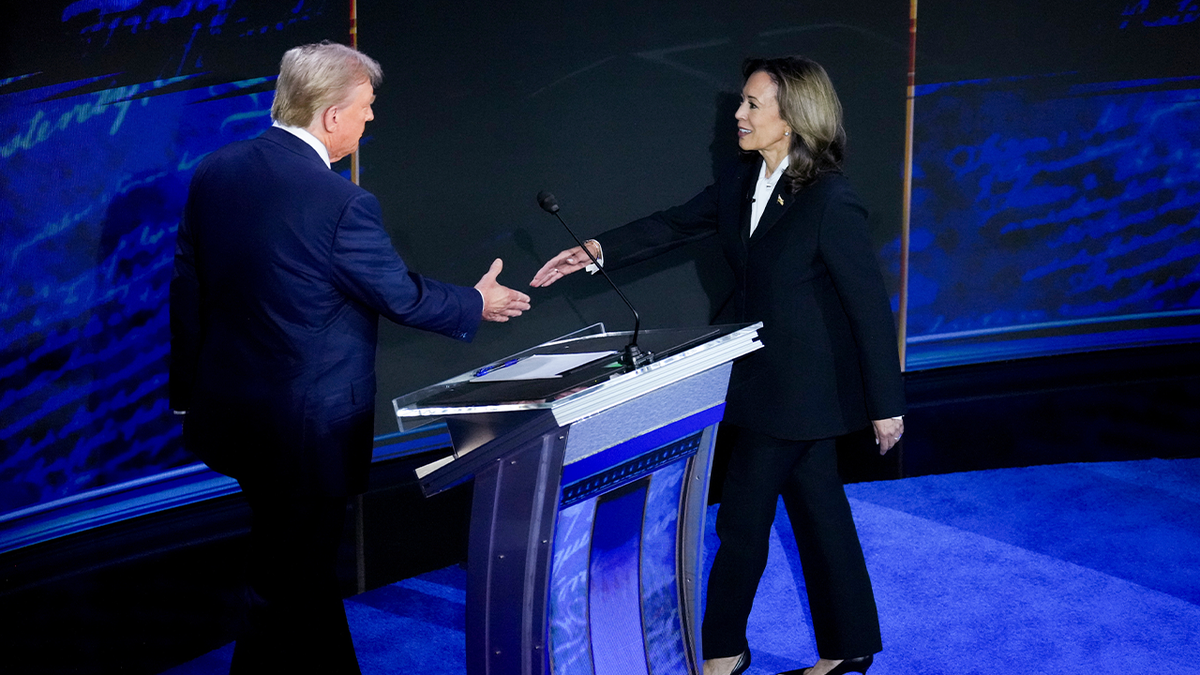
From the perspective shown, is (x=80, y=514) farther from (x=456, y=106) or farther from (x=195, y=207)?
(x=456, y=106)

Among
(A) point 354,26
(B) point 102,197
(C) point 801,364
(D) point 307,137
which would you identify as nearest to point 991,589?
(C) point 801,364

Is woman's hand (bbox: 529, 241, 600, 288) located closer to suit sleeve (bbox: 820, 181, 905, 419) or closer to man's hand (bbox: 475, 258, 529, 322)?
man's hand (bbox: 475, 258, 529, 322)

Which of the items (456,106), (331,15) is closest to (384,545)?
(456,106)

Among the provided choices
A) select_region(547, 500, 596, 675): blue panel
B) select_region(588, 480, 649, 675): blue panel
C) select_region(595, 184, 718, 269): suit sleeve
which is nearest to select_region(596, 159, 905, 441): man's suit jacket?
select_region(595, 184, 718, 269): suit sleeve

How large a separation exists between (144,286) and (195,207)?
697 mm

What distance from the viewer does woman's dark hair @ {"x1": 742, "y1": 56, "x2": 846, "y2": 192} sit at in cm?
249

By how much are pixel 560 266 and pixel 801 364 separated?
2.29ft

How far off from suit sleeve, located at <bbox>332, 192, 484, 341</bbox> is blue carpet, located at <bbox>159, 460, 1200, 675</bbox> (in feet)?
3.50

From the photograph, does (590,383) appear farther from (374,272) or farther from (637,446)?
(374,272)

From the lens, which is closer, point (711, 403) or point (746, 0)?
point (711, 403)

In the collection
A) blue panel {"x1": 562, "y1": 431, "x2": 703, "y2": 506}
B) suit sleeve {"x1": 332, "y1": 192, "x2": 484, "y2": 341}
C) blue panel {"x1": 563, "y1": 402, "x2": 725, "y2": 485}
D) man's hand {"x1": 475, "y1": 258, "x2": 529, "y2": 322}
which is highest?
suit sleeve {"x1": 332, "y1": 192, "x2": 484, "y2": 341}

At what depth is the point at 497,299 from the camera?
2.39 m

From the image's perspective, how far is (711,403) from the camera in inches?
78.4

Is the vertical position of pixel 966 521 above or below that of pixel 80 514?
below
